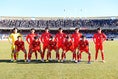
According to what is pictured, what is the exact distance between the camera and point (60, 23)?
95.1 metres

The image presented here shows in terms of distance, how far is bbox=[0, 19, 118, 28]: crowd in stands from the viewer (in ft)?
308

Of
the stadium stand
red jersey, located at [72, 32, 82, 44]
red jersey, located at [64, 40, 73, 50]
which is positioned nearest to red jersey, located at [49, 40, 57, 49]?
red jersey, located at [64, 40, 73, 50]

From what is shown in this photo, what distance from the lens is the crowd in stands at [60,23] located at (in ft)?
308

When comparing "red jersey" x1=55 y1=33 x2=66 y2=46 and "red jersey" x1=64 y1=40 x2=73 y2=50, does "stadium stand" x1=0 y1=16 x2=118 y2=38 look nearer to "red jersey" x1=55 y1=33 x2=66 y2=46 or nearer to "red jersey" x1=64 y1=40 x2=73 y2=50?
"red jersey" x1=55 y1=33 x2=66 y2=46

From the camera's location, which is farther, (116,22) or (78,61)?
(116,22)

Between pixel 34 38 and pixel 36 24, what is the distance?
76120mm

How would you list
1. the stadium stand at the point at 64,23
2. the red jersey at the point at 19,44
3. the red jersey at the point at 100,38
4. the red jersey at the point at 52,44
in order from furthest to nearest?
1. the stadium stand at the point at 64,23
2. the red jersey at the point at 100,38
3. the red jersey at the point at 52,44
4. the red jersey at the point at 19,44

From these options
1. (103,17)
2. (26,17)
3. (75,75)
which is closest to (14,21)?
(26,17)

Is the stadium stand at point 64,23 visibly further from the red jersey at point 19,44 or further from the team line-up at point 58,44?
the red jersey at point 19,44

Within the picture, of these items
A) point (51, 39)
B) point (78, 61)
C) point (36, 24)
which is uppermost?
point (51, 39)

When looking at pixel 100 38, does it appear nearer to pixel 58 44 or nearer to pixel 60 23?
pixel 58 44

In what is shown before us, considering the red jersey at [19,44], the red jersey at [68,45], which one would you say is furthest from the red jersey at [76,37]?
the red jersey at [19,44]

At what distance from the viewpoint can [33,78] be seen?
12531 mm

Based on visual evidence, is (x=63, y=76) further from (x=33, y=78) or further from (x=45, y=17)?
(x=45, y=17)
